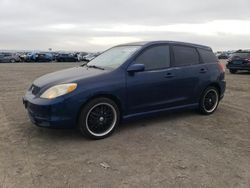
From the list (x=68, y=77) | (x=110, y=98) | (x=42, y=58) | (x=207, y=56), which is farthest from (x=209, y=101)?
(x=42, y=58)

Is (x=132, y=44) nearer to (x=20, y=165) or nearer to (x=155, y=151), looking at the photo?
(x=155, y=151)

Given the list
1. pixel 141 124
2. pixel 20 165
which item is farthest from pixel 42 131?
pixel 141 124

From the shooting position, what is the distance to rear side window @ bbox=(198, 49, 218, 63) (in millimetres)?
6636

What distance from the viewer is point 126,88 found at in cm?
520

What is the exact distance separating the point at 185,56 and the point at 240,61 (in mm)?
13616

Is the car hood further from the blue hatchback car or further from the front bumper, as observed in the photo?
the front bumper

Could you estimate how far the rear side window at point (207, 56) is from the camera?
6.64m

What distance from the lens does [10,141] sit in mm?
4820

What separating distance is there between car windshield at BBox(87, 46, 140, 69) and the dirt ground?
1212 mm

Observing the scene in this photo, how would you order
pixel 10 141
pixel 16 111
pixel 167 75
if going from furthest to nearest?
1. pixel 16 111
2. pixel 167 75
3. pixel 10 141

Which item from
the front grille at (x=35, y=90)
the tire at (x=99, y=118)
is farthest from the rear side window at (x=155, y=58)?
the front grille at (x=35, y=90)

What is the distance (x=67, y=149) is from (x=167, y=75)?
2.40 metres

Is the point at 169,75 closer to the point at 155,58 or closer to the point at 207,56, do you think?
the point at 155,58

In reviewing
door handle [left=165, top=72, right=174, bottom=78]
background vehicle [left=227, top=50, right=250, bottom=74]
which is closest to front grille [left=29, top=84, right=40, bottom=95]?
door handle [left=165, top=72, right=174, bottom=78]
